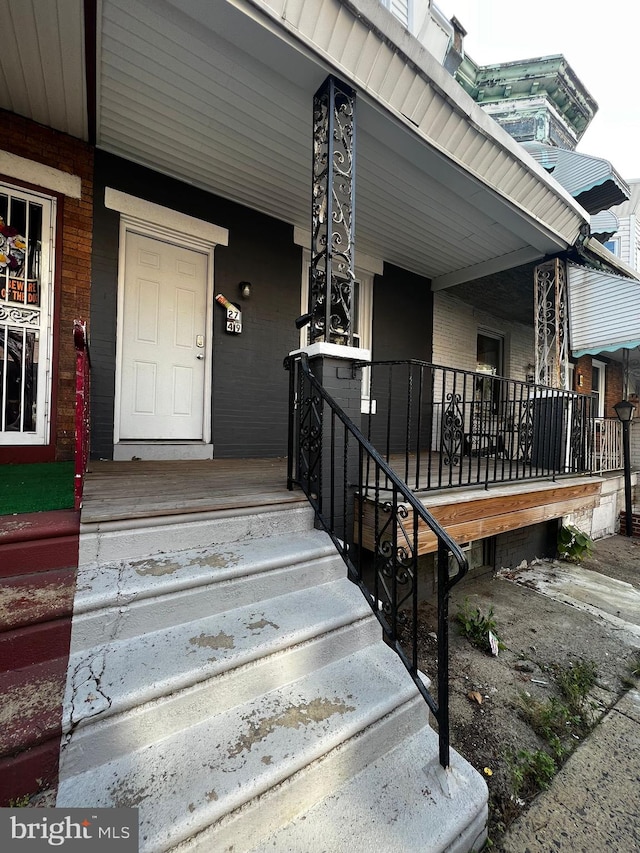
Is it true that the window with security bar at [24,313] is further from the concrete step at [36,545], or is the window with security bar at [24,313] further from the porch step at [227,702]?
the porch step at [227,702]

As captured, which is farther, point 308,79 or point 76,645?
point 308,79

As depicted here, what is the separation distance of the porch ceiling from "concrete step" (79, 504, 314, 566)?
2.75 m

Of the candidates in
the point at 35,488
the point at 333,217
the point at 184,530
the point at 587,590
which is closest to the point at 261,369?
the point at 333,217

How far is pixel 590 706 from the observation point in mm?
2141

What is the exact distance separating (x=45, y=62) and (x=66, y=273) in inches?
55.1

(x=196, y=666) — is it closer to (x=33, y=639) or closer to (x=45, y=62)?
(x=33, y=639)

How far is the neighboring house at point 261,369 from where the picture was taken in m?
1.25

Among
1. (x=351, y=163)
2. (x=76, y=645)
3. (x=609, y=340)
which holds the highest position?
(x=351, y=163)

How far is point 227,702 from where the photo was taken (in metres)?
1.33

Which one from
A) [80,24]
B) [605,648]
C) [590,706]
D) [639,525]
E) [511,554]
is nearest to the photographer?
[590,706]

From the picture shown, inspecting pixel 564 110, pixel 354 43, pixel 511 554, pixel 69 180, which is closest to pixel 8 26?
pixel 69 180

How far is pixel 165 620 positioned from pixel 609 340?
5550 mm

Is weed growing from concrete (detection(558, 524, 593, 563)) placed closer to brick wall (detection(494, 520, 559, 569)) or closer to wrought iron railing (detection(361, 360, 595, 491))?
brick wall (detection(494, 520, 559, 569))

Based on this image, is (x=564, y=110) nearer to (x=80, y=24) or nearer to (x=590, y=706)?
(x=80, y=24)
